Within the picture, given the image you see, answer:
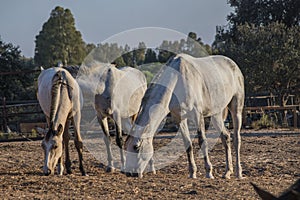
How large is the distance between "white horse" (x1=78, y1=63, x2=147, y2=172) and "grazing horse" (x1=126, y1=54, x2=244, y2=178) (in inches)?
73.6

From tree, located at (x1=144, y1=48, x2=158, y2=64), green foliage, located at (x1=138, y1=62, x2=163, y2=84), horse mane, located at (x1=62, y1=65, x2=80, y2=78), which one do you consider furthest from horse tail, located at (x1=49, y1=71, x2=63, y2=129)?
tree, located at (x1=144, y1=48, x2=158, y2=64)

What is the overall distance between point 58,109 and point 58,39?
37685 mm

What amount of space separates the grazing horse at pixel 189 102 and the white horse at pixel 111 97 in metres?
1.87

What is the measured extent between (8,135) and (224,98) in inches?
458

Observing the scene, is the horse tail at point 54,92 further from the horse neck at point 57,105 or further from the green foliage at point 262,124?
the green foliage at point 262,124

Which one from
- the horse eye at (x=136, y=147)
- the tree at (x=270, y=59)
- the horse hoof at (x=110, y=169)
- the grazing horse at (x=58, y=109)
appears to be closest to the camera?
the horse eye at (x=136, y=147)

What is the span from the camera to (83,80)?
9977mm

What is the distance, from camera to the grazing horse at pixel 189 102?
770cm

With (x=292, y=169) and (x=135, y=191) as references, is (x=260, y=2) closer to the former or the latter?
(x=292, y=169)

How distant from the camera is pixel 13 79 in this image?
84.2ft

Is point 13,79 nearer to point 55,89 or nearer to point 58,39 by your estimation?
point 55,89

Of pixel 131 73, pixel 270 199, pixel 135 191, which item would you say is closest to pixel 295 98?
pixel 131 73

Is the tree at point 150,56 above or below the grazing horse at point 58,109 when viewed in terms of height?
above

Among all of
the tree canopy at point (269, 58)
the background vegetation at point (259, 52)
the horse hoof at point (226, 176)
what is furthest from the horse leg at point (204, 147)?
the tree canopy at point (269, 58)
